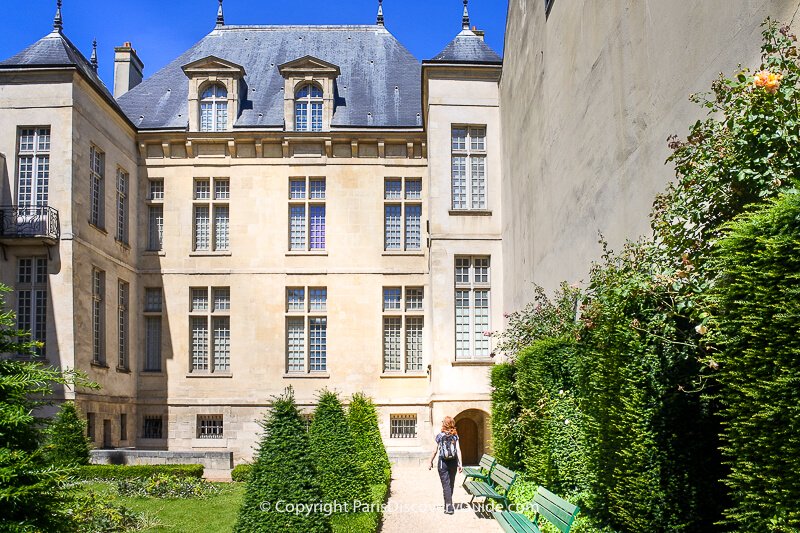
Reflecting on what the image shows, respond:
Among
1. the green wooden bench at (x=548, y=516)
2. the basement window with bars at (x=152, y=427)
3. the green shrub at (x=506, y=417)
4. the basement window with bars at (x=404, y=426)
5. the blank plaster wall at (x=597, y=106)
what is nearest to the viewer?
the green wooden bench at (x=548, y=516)

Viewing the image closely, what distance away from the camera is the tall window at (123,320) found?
24027mm

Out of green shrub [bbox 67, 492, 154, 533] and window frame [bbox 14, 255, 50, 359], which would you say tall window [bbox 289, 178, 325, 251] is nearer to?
window frame [bbox 14, 255, 50, 359]

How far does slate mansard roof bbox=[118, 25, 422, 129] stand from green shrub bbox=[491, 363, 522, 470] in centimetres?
1233

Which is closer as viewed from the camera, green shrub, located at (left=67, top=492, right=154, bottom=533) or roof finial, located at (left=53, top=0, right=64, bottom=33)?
green shrub, located at (left=67, top=492, right=154, bottom=533)

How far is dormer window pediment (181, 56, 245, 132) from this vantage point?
84.2 feet

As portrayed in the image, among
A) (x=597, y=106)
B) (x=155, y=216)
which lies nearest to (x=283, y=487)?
(x=597, y=106)

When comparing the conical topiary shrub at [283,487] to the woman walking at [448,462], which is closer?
the conical topiary shrub at [283,487]

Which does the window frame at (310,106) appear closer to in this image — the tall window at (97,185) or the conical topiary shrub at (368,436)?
the tall window at (97,185)

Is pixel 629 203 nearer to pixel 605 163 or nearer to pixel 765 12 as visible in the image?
pixel 605 163

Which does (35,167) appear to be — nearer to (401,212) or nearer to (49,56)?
(49,56)

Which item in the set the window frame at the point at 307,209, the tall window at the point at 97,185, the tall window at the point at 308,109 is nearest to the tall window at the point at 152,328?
the tall window at the point at 97,185

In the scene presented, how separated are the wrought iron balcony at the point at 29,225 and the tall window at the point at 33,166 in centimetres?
39

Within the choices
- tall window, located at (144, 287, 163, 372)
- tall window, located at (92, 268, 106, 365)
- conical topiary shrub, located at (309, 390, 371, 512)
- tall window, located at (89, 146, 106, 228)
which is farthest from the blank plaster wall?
tall window, located at (144, 287, 163, 372)

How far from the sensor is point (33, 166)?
21.1 metres
